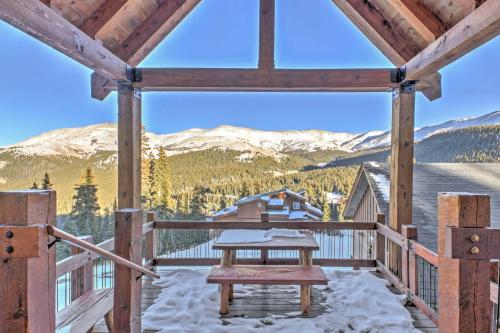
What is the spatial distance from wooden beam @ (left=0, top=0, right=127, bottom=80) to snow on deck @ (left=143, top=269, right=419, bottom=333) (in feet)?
8.28

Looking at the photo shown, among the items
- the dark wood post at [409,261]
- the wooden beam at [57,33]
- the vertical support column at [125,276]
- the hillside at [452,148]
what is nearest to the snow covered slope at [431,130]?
the hillside at [452,148]

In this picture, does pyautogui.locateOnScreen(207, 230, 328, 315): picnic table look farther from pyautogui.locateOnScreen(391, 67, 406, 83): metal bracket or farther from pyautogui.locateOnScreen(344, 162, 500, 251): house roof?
pyautogui.locateOnScreen(344, 162, 500, 251): house roof

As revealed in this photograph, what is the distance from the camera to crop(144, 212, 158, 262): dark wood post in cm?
455

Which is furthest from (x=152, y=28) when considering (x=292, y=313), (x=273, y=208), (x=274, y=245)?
(x=292, y=313)

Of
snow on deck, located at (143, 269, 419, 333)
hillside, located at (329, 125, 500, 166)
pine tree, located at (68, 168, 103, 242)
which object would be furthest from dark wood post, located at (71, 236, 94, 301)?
hillside, located at (329, 125, 500, 166)

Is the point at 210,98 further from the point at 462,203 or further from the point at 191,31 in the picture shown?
the point at 462,203

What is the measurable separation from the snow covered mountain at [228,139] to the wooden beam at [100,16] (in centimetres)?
271

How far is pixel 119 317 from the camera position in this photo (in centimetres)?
162

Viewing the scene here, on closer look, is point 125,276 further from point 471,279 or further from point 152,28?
point 152,28

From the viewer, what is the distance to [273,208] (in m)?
4.99

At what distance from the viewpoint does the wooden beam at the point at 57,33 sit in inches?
88.8

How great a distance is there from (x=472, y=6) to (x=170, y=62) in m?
3.36

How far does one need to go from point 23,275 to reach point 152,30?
11.0ft

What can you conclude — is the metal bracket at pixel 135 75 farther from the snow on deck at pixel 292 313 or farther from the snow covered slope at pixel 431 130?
the snow covered slope at pixel 431 130
